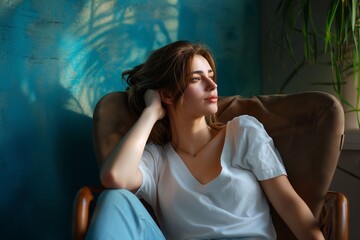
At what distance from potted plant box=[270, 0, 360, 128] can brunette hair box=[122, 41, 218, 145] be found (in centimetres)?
62

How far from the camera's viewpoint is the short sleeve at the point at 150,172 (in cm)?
166

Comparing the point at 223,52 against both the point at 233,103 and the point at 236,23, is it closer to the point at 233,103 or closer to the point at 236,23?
the point at 236,23

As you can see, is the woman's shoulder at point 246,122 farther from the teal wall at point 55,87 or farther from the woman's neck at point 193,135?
the teal wall at point 55,87

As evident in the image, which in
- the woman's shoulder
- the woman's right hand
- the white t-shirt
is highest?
the woman's right hand

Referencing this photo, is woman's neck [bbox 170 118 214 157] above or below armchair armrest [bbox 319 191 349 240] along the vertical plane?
above

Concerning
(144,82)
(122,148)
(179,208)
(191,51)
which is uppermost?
(191,51)

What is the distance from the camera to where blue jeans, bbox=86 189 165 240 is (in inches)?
50.5

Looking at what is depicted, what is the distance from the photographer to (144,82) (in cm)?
177

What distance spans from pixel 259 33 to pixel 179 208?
140 centimetres

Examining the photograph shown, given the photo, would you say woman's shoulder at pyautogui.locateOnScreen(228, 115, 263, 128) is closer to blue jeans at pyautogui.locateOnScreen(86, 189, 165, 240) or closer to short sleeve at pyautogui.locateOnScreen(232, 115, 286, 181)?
short sleeve at pyautogui.locateOnScreen(232, 115, 286, 181)

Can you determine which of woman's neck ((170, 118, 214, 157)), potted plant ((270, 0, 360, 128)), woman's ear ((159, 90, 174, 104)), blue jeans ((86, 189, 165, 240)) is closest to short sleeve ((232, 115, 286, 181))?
woman's neck ((170, 118, 214, 157))

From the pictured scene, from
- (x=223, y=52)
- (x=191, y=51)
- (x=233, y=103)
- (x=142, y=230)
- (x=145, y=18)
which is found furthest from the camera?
(x=223, y=52)

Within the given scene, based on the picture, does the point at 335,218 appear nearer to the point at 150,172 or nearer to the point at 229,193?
the point at 229,193

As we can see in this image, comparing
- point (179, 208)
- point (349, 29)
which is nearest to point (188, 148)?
point (179, 208)
